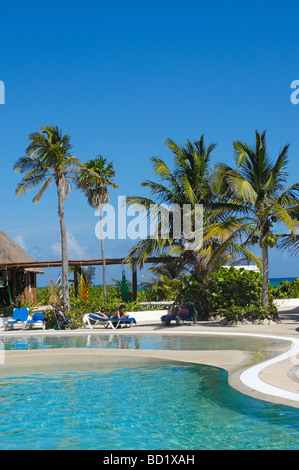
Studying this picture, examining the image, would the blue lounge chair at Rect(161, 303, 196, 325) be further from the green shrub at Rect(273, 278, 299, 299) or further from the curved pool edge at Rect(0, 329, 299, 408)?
the green shrub at Rect(273, 278, 299, 299)

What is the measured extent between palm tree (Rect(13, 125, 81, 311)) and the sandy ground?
698 cm

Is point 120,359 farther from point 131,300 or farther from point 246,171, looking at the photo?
point 131,300

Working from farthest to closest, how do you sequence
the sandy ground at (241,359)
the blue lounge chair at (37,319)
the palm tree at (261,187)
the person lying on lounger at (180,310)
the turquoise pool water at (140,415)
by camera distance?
1. the blue lounge chair at (37,319)
2. the person lying on lounger at (180,310)
3. the palm tree at (261,187)
4. the sandy ground at (241,359)
5. the turquoise pool water at (140,415)

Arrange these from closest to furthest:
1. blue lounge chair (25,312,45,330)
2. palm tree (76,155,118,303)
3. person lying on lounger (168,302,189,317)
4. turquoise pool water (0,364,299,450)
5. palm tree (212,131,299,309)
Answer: turquoise pool water (0,364,299,450) < palm tree (212,131,299,309) < person lying on lounger (168,302,189,317) < blue lounge chair (25,312,45,330) < palm tree (76,155,118,303)

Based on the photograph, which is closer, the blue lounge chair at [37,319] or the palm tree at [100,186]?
the blue lounge chair at [37,319]

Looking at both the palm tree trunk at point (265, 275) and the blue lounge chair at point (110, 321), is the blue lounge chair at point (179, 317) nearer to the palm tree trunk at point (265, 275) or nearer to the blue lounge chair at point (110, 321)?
the blue lounge chair at point (110, 321)

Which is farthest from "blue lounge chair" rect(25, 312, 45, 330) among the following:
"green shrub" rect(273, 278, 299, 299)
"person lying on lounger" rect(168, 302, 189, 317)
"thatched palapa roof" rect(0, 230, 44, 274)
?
"green shrub" rect(273, 278, 299, 299)

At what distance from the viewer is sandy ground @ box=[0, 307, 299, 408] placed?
7.69 meters

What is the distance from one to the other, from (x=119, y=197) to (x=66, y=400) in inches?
524

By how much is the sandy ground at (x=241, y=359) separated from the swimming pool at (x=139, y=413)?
30cm

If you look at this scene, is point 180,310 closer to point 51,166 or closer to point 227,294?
point 227,294

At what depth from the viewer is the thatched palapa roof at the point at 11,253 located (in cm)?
3000

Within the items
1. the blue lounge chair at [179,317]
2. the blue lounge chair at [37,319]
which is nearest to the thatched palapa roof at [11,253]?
the blue lounge chair at [37,319]
